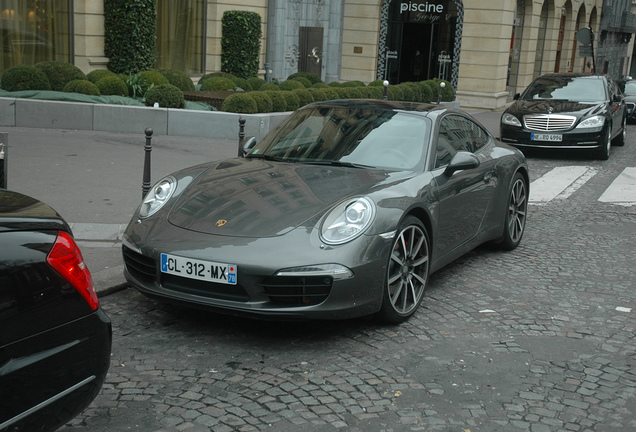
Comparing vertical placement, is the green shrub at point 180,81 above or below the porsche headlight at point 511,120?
above

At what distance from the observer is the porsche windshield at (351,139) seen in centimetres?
596

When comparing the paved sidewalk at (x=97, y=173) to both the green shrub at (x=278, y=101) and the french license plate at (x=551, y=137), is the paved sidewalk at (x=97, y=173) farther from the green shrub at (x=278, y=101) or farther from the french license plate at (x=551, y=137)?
the french license plate at (x=551, y=137)

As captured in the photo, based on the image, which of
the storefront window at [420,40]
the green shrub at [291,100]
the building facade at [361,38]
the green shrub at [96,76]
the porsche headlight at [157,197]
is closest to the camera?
the porsche headlight at [157,197]

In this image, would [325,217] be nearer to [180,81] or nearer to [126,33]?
[180,81]

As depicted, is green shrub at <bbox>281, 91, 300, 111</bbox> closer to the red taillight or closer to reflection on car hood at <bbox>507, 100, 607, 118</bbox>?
reflection on car hood at <bbox>507, 100, 607, 118</bbox>

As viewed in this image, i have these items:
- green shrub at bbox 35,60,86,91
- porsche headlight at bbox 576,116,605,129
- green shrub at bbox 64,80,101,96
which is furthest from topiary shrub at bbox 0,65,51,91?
porsche headlight at bbox 576,116,605,129

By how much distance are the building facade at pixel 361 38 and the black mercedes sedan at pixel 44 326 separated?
15900 millimetres

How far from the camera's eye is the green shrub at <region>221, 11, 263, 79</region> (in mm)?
22156

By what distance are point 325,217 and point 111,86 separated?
411 inches

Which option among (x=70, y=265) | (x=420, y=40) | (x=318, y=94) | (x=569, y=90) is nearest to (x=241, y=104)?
(x=318, y=94)

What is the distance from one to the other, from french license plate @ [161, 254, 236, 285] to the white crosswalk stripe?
675 centimetres

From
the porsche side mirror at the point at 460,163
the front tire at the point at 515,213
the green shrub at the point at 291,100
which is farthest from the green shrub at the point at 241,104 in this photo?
the porsche side mirror at the point at 460,163

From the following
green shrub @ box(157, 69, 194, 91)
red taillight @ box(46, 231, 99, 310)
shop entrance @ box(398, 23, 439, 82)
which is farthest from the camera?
shop entrance @ box(398, 23, 439, 82)

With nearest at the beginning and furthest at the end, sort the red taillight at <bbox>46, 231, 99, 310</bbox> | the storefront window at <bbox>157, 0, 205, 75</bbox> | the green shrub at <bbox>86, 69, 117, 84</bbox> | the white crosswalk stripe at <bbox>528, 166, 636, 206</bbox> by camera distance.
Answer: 1. the red taillight at <bbox>46, 231, 99, 310</bbox>
2. the white crosswalk stripe at <bbox>528, 166, 636, 206</bbox>
3. the green shrub at <bbox>86, 69, 117, 84</bbox>
4. the storefront window at <bbox>157, 0, 205, 75</bbox>
